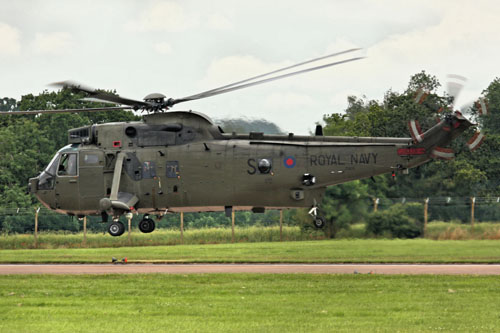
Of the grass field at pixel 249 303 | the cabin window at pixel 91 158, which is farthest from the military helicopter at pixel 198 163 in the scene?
the grass field at pixel 249 303

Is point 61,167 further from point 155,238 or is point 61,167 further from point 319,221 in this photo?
point 155,238

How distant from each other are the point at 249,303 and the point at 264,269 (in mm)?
8526

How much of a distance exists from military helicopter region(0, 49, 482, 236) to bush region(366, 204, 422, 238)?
14.6m

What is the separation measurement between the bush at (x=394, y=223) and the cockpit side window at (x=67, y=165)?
60.0 feet

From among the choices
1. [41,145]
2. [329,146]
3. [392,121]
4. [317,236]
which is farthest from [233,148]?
[41,145]

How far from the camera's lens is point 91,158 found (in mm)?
26031

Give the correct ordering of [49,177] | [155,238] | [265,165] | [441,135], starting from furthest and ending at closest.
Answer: [155,238] → [49,177] → [265,165] → [441,135]

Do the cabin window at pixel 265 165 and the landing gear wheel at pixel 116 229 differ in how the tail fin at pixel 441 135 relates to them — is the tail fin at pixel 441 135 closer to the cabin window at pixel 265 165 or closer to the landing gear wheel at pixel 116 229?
the cabin window at pixel 265 165

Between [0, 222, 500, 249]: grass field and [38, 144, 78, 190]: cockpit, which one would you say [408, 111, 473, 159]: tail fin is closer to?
[38, 144, 78, 190]: cockpit

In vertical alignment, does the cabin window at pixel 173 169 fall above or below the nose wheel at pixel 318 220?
above

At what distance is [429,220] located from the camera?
42625mm

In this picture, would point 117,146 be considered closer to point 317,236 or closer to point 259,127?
point 259,127

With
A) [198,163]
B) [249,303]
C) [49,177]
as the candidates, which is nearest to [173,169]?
[198,163]

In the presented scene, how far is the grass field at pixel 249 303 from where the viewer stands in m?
16.1
